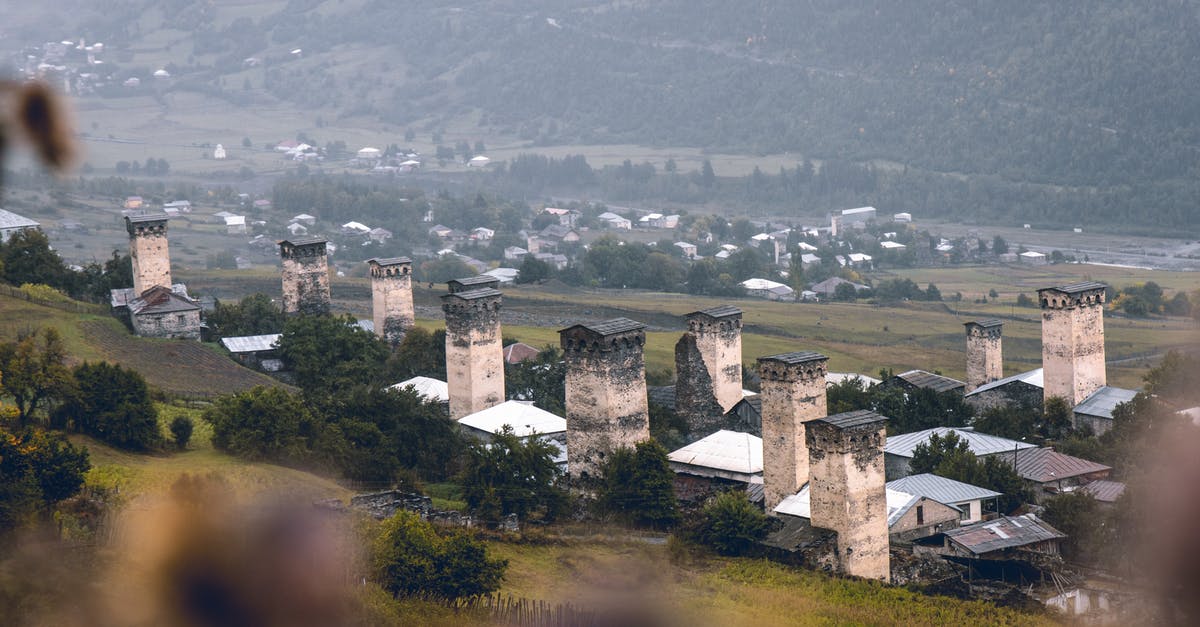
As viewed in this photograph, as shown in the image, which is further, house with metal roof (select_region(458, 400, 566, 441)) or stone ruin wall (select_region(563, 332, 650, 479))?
house with metal roof (select_region(458, 400, 566, 441))

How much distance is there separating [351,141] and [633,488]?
495 ft

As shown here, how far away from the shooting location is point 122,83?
138m

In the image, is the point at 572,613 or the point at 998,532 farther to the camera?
the point at 998,532

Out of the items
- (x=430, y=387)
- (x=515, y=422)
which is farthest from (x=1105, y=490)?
(x=430, y=387)

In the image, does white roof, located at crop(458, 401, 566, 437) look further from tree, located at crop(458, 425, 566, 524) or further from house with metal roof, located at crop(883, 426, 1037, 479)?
house with metal roof, located at crop(883, 426, 1037, 479)

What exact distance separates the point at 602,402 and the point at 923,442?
9.10 m

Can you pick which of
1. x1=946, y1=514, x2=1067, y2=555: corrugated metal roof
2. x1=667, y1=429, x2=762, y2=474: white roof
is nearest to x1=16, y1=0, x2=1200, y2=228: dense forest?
x1=667, y1=429, x2=762, y2=474: white roof

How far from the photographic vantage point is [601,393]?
116 ft

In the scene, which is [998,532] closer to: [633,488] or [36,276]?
[633,488]

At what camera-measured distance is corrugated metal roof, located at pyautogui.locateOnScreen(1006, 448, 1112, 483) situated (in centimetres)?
3550

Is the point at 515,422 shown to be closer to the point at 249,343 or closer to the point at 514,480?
the point at 514,480

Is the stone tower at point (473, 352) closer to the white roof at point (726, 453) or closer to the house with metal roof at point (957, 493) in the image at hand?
the white roof at point (726, 453)

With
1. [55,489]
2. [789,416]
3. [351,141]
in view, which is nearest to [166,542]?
[55,489]

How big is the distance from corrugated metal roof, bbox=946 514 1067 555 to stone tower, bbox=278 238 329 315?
30520mm
